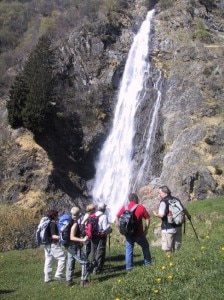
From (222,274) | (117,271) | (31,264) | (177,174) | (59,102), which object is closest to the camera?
(222,274)

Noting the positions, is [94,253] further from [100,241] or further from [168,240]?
[168,240]

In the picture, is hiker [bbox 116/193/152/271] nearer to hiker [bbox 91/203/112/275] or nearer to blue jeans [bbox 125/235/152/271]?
blue jeans [bbox 125/235/152/271]

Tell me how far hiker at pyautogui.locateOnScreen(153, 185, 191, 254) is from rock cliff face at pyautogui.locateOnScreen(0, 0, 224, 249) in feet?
53.1

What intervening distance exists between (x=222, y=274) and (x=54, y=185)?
25.9 meters

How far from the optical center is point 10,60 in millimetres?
47031

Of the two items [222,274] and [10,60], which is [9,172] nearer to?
[10,60]

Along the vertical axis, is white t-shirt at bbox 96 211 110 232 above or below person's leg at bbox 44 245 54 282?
above

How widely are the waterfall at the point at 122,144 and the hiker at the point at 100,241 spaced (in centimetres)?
1737

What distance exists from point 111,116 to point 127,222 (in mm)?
28734

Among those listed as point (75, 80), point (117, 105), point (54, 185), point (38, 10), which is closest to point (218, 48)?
point (117, 105)

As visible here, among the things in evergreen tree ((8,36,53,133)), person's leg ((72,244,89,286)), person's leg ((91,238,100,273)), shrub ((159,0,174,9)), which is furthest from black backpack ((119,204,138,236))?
shrub ((159,0,174,9))

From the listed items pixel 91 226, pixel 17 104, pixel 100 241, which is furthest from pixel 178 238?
pixel 17 104

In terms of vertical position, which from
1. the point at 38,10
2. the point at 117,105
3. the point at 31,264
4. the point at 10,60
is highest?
the point at 38,10

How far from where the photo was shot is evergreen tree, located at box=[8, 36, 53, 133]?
1372 inches
